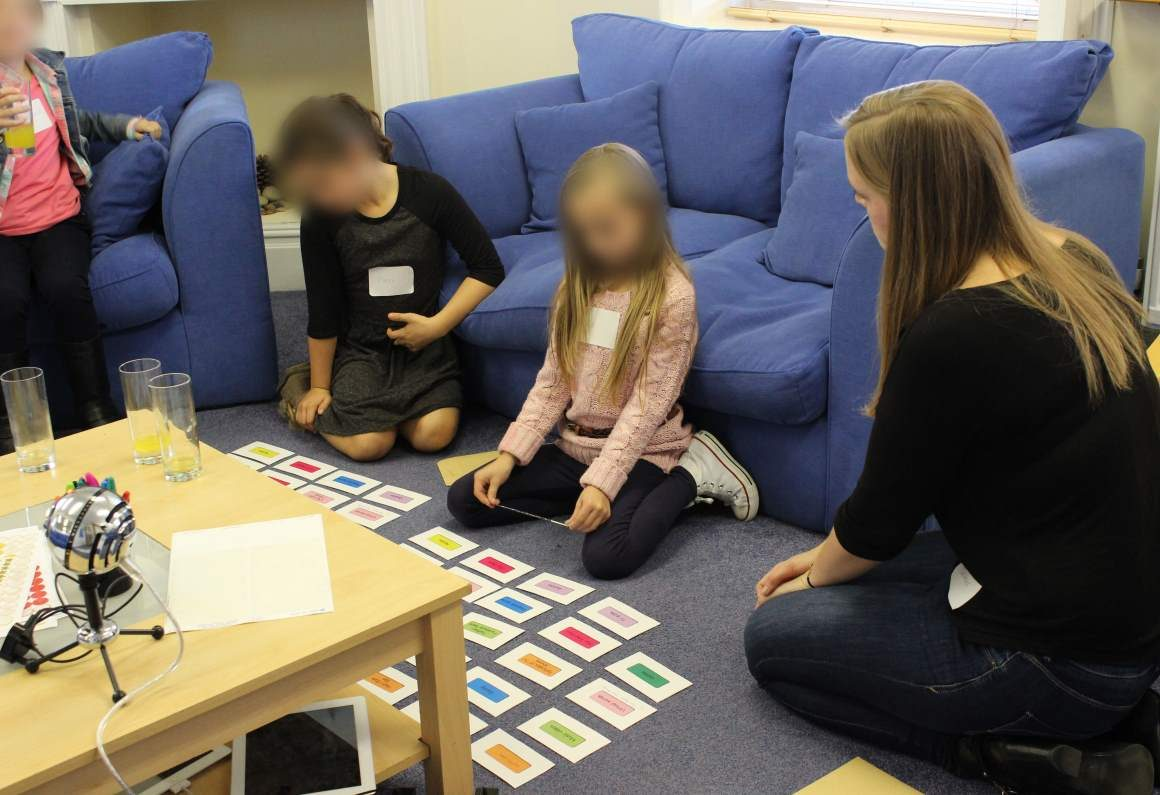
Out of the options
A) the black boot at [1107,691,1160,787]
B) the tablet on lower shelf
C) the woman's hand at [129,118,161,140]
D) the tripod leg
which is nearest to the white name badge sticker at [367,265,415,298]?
the woman's hand at [129,118,161,140]

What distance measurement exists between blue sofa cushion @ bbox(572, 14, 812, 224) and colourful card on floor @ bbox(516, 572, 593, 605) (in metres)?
1.20

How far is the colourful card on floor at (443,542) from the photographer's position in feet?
7.66

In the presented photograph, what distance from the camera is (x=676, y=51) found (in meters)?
3.12

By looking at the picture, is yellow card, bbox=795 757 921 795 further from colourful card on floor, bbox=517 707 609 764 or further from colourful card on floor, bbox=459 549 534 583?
colourful card on floor, bbox=459 549 534 583

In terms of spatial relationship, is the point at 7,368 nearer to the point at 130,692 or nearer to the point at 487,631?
the point at 487,631

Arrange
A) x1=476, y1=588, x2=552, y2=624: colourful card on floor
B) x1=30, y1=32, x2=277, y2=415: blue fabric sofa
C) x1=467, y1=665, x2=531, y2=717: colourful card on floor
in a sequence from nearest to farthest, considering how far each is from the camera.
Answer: x1=467, y1=665, x2=531, y2=717: colourful card on floor → x1=476, y1=588, x2=552, y2=624: colourful card on floor → x1=30, y1=32, x2=277, y2=415: blue fabric sofa

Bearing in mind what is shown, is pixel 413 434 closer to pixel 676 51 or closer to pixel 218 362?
pixel 218 362

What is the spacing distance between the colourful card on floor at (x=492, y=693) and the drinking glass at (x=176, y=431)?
0.53 meters

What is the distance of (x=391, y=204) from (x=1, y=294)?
0.87 meters

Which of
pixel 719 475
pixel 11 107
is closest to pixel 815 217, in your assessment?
pixel 719 475

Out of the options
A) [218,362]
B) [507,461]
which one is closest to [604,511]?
[507,461]

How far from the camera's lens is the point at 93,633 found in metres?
1.28

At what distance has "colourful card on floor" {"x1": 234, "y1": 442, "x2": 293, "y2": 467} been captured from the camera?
9.13 ft

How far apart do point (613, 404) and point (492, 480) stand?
0.28 metres
